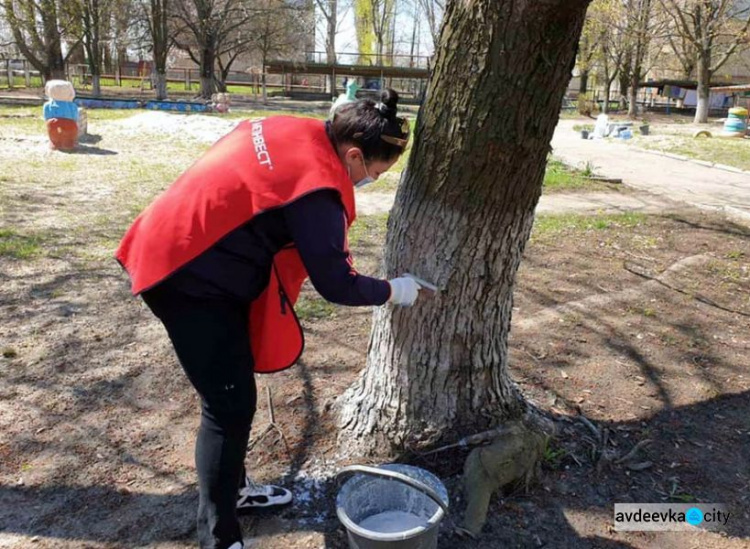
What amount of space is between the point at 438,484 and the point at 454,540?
0.92 ft

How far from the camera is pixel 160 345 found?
11.5 ft

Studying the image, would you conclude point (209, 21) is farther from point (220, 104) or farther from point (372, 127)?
point (372, 127)

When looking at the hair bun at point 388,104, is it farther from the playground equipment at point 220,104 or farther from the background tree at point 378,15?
the background tree at point 378,15

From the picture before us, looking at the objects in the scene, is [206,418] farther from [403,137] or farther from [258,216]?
[403,137]

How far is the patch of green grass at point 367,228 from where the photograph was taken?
19.2 ft

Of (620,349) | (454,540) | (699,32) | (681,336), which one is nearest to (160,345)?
(454,540)

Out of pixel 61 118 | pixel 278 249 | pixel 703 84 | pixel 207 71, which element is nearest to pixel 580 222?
pixel 278 249

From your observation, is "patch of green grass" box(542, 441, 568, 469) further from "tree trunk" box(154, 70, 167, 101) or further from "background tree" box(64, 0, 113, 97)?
"background tree" box(64, 0, 113, 97)

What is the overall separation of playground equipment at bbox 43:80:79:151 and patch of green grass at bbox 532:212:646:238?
807cm

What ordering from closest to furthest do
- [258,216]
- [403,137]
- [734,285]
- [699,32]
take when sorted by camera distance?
[258,216] < [403,137] < [734,285] < [699,32]

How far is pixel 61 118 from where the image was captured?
10.6 meters

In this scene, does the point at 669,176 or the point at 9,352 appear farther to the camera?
the point at 669,176

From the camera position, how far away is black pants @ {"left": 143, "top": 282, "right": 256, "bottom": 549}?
1.74m

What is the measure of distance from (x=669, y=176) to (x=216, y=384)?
34.0 feet
